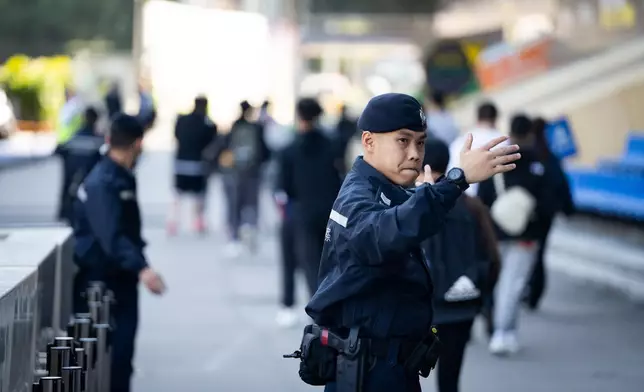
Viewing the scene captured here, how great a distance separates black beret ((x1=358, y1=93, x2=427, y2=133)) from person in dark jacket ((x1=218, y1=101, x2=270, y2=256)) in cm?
1412

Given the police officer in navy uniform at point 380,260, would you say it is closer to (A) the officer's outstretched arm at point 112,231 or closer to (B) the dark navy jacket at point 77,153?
(A) the officer's outstretched arm at point 112,231

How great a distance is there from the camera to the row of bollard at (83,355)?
5801 millimetres

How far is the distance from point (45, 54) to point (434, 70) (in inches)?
2040

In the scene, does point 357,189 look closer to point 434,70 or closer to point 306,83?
point 434,70

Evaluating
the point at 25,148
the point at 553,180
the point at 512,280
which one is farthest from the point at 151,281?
the point at 25,148

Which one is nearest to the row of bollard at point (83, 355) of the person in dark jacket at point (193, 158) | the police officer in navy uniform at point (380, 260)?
the police officer in navy uniform at point (380, 260)

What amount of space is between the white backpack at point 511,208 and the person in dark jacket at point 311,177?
56.0 inches

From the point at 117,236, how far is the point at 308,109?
14.4ft

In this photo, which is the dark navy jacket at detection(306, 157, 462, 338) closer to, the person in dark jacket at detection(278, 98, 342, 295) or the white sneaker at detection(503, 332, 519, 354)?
the white sneaker at detection(503, 332, 519, 354)

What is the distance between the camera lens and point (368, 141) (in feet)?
17.0

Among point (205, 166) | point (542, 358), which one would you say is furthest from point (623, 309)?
point (205, 166)

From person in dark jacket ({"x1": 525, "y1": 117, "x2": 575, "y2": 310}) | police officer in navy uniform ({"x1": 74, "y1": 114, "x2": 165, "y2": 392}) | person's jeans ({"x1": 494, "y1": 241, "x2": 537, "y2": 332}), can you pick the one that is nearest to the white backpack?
person's jeans ({"x1": 494, "y1": 241, "x2": 537, "y2": 332})

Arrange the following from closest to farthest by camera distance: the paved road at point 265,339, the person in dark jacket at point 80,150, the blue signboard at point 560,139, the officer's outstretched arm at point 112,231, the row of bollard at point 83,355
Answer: the row of bollard at point 83,355, the officer's outstretched arm at point 112,231, the paved road at point 265,339, the blue signboard at point 560,139, the person in dark jacket at point 80,150

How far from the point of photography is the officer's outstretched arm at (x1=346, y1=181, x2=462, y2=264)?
4.81m
